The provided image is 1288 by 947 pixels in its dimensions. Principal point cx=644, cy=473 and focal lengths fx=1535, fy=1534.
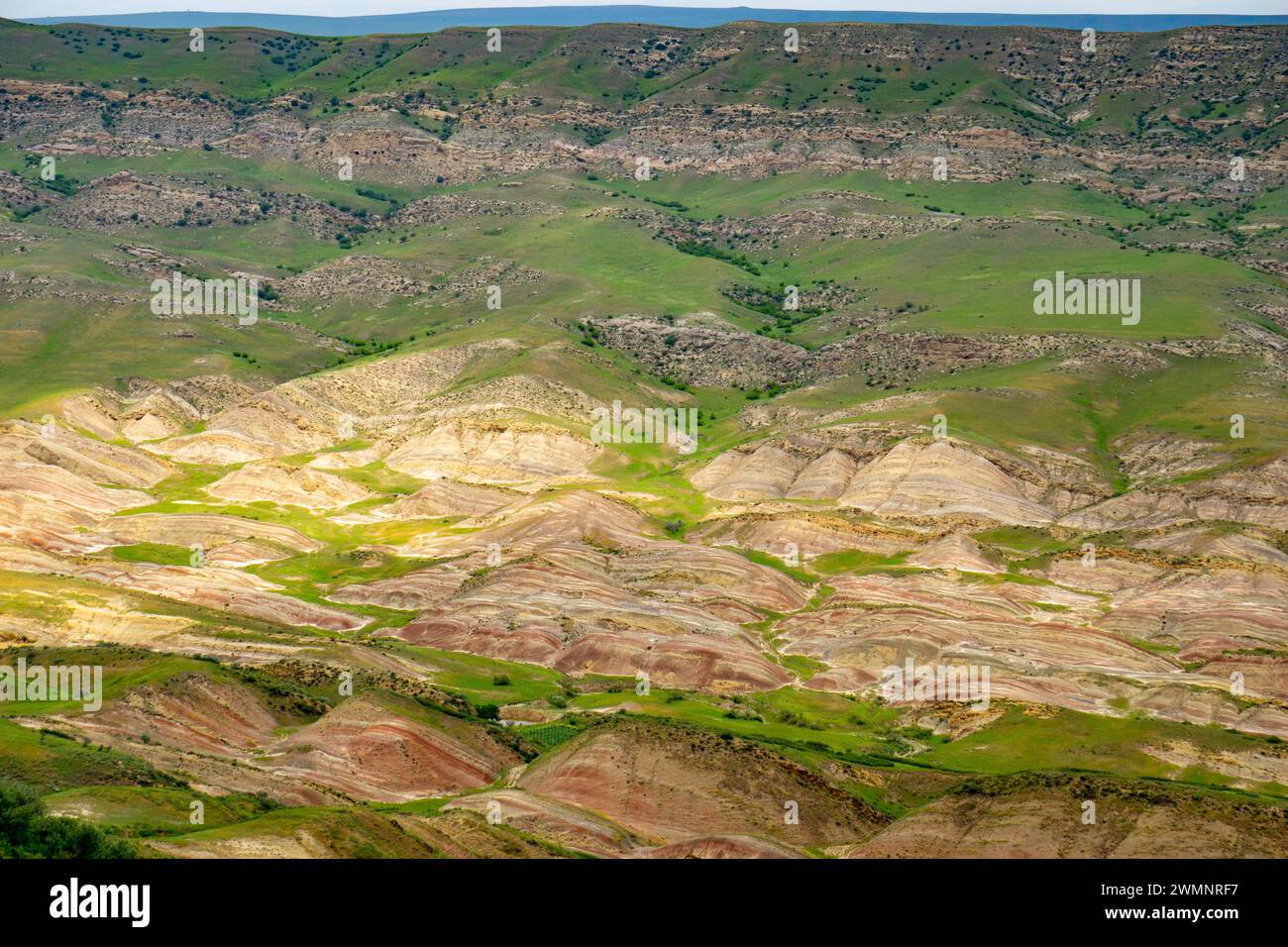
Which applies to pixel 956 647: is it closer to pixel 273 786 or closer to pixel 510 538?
pixel 510 538

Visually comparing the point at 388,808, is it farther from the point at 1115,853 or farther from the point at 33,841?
the point at 1115,853

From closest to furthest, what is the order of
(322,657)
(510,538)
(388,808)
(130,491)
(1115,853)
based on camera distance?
(1115,853), (388,808), (322,657), (510,538), (130,491)

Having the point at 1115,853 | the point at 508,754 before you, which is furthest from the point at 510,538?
the point at 1115,853

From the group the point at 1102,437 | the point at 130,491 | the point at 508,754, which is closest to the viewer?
the point at 508,754

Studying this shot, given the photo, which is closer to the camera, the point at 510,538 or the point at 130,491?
the point at 510,538

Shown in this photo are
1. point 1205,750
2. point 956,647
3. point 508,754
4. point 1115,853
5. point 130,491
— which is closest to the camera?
point 1115,853

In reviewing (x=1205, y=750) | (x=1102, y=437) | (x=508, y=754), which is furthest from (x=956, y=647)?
(x=1102, y=437)
